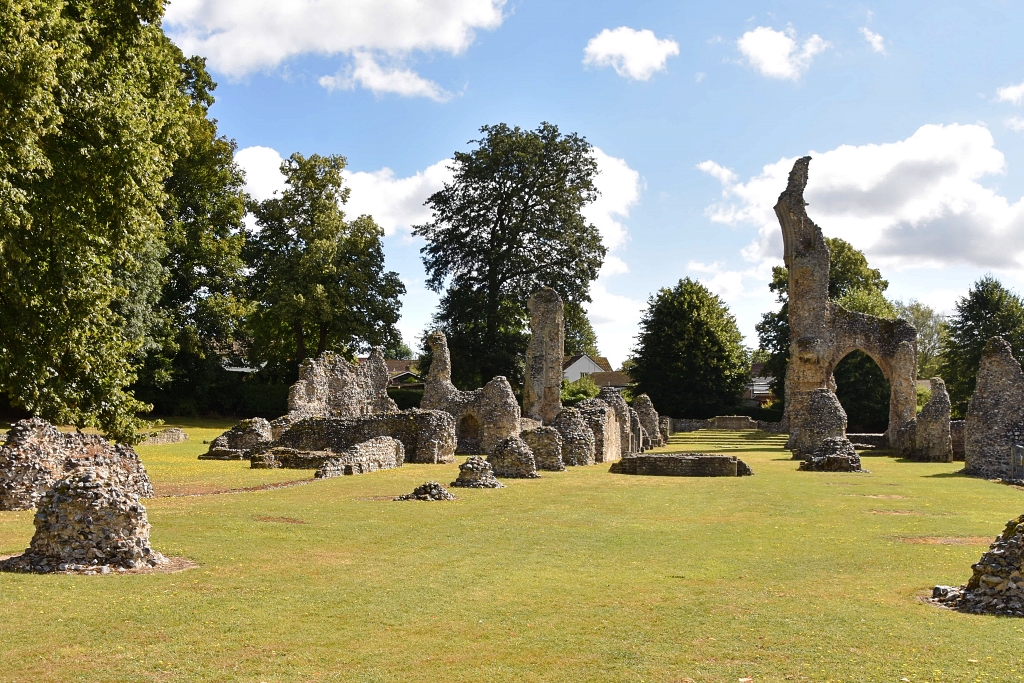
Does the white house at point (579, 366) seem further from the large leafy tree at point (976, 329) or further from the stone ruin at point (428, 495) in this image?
the stone ruin at point (428, 495)

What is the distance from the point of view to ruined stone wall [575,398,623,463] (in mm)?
28641

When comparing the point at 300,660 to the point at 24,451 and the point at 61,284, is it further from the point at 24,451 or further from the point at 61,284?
the point at 61,284

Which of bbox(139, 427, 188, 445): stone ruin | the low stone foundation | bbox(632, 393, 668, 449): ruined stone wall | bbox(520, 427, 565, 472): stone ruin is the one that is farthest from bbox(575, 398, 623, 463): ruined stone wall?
bbox(139, 427, 188, 445): stone ruin

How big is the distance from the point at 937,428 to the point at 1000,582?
77.1 ft

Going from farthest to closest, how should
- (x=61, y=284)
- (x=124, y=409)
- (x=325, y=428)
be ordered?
1. (x=325, y=428)
2. (x=124, y=409)
3. (x=61, y=284)

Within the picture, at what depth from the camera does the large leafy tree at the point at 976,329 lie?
49.9 meters

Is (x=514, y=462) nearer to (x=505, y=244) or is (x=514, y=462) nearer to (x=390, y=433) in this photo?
(x=390, y=433)

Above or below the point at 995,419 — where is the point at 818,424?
below

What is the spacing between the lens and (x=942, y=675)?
574cm

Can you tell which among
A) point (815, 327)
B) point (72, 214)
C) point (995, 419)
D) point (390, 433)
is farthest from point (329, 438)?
point (815, 327)

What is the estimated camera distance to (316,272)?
46.9 m

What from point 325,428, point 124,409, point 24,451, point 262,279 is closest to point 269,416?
point 262,279

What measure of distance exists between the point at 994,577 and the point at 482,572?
458cm

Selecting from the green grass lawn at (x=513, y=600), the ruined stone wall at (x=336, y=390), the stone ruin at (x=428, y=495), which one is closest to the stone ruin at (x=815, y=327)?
the ruined stone wall at (x=336, y=390)
